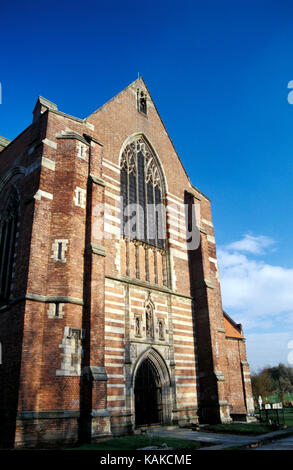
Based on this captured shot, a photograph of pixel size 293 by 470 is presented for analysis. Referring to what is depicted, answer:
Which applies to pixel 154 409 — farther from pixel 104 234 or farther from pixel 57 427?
pixel 104 234

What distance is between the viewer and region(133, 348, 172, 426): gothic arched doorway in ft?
53.7

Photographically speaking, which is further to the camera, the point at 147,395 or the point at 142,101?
the point at 142,101

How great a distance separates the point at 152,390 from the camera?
56.4ft

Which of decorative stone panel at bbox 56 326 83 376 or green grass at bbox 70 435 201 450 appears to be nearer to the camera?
Result: green grass at bbox 70 435 201 450

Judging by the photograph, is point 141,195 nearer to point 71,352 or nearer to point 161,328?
point 161,328

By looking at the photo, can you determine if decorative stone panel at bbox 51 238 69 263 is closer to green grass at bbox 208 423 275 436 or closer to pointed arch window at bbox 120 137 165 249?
pointed arch window at bbox 120 137 165 249

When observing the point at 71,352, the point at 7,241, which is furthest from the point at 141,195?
the point at 71,352

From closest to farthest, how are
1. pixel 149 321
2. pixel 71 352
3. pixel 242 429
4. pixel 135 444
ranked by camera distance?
pixel 135 444, pixel 71 352, pixel 242 429, pixel 149 321

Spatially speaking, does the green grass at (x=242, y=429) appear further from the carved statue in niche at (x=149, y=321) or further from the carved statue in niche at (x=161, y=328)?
the carved statue in niche at (x=149, y=321)

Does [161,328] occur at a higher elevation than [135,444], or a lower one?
higher

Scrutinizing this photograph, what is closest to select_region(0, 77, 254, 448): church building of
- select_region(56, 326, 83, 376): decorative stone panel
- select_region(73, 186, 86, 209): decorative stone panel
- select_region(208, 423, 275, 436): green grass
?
select_region(56, 326, 83, 376): decorative stone panel

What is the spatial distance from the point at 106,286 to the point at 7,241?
5.83m

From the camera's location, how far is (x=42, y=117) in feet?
55.8

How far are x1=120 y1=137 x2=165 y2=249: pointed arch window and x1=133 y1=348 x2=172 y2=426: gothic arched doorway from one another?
19.3ft
